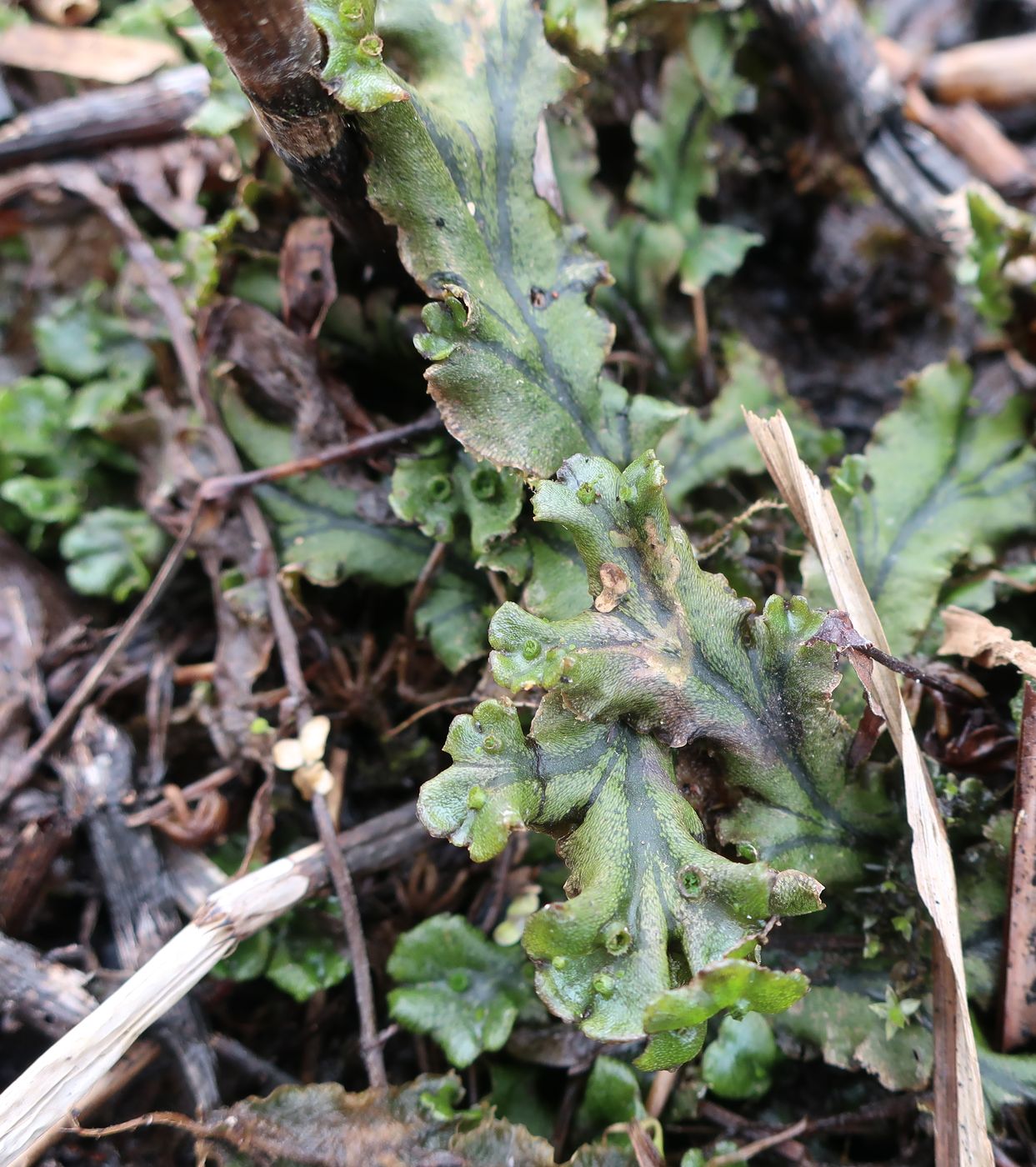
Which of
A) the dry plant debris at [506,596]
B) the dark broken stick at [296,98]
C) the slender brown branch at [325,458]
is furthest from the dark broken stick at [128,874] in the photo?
the dark broken stick at [296,98]

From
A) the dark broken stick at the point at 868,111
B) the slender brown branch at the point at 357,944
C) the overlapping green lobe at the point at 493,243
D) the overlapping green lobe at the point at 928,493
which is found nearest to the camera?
the overlapping green lobe at the point at 493,243

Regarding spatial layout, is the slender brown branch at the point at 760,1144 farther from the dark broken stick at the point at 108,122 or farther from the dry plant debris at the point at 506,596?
the dark broken stick at the point at 108,122

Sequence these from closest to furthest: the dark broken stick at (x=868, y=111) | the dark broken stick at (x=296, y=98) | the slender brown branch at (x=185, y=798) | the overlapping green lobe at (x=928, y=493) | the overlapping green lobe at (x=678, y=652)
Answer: the dark broken stick at (x=296, y=98)
the overlapping green lobe at (x=678, y=652)
the overlapping green lobe at (x=928, y=493)
the slender brown branch at (x=185, y=798)
the dark broken stick at (x=868, y=111)

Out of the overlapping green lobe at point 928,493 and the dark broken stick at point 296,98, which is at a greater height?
the dark broken stick at point 296,98

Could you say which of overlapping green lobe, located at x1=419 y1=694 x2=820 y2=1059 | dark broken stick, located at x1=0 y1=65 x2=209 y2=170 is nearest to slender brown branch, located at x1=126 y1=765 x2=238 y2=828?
overlapping green lobe, located at x1=419 y1=694 x2=820 y2=1059

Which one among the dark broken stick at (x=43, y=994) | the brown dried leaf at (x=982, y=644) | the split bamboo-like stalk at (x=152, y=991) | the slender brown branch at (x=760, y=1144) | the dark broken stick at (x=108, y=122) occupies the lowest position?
the slender brown branch at (x=760, y=1144)

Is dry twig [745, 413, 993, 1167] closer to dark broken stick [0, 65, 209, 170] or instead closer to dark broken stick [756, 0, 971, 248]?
dark broken stick [756, 0, 971, 248]

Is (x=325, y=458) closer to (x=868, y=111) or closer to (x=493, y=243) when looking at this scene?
(x=493, y=243)
